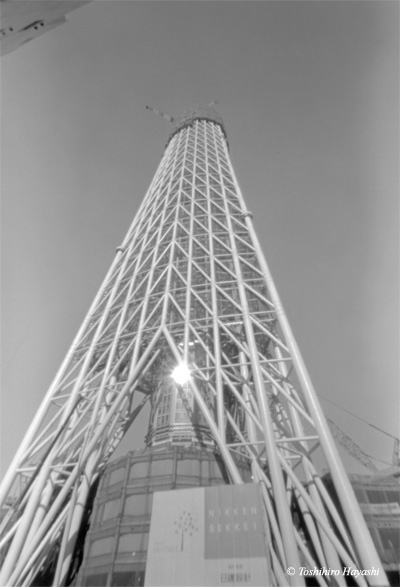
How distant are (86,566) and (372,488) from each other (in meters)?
25.0

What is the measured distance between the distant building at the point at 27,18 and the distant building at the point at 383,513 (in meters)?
25.5

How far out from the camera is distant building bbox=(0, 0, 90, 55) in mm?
10305

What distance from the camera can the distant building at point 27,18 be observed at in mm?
10305

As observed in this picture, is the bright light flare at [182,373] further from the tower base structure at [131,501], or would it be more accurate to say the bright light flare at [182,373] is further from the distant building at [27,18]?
the distant building at [27,18]

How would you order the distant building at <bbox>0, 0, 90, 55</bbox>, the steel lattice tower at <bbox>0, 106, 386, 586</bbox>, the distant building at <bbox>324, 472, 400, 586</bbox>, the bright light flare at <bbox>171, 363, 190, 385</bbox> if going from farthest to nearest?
the distant building at <bbox>324, 472, 400, 586</bbox>
the bright light flare at <bbox>171, 363, 190, 385</bbox>
the steel lattice tower at <bbox>0, 106, 386, 586</bbox>
the distant building at <bbox>0, 0, 90, 55</bbox>

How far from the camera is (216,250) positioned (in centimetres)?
2748

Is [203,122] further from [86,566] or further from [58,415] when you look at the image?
[86,566]

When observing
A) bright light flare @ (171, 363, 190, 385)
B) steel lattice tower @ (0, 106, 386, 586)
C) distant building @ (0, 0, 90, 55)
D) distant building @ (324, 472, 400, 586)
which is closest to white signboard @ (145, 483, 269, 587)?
steel lattice tower @ (0, 106, 386, 586)

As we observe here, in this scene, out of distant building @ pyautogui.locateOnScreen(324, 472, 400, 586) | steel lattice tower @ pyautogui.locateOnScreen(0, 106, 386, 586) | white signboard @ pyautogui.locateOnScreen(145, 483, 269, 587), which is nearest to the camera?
white signboard @ pyautogui.locateOnScreen(145, 483, 269, 587)

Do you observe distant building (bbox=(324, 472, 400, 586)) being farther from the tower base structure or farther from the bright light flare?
the bright light flare

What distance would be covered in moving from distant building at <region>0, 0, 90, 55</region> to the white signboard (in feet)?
52.0

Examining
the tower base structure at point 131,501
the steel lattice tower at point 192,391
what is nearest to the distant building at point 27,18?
the steel lattice tower at point 192,391

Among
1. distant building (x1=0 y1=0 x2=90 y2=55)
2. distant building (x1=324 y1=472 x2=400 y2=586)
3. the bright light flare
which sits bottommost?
distant building (x1=324 y1=472 x2=400 y2=586)

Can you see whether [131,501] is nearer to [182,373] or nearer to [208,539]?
[208,539]
